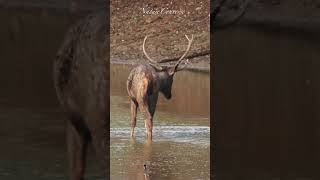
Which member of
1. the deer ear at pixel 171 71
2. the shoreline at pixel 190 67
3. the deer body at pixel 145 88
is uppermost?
the shoreline at pixel 190 67

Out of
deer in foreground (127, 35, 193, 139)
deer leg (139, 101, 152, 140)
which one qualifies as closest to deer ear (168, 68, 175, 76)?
deer in foreground (127, 35, 193, 139)

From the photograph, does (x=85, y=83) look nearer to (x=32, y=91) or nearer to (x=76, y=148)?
(x=76, y=148)

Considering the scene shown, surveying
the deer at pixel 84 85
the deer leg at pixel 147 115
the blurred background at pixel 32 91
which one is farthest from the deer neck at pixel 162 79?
the deer at pixel 84 85

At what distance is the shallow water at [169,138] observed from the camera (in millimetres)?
3758

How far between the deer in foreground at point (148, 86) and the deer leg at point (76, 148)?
0.62 metres

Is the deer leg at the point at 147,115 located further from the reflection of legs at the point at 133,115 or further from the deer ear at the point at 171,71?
the deer ear at the point at 171,71

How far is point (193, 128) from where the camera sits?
12.8 feet

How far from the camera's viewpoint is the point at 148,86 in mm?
3875

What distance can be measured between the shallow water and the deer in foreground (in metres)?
0.03

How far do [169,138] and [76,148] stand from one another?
802mm

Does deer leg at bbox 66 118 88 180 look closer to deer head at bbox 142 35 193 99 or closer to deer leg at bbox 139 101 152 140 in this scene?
deer leg at bbox 139 101 152 140
